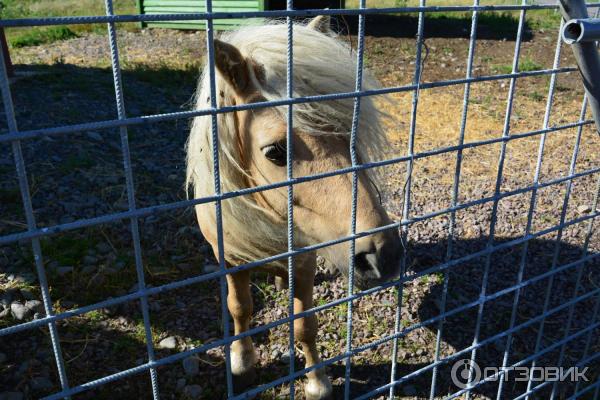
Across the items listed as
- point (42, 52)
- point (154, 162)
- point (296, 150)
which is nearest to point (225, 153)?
point (296, 150)

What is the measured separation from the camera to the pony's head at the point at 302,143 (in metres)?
1.60

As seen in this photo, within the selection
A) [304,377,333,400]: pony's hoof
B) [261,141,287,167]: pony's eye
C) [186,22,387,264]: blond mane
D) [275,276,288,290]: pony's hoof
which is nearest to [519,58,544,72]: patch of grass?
[275,276,288,290]: pony's hoof

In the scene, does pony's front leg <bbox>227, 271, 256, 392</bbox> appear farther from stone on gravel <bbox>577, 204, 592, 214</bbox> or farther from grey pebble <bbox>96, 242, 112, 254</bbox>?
stone on gravel <bbox>577, 204, 592, 214</bbox>

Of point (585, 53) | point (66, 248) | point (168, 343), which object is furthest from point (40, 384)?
point (585, 53)

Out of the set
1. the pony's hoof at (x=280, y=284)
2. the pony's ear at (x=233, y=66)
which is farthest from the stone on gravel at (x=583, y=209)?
the pony's ear at (x=233, y=66)

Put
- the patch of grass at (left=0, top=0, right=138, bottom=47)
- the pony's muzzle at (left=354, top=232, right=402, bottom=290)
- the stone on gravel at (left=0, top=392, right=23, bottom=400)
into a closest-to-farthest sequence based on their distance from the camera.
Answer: the pony's muzzle at (left=354, top=232, right=402, bottom=290) < the stone on gravel at (left=0, top=392, right=23, bottom=400) < the patch of grass at (left=0, top=0, right=138, bottom=47)

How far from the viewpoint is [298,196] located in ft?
5.69

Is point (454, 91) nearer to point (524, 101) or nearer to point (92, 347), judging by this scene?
point (524, 101)

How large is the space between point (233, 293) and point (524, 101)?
633 centimetres

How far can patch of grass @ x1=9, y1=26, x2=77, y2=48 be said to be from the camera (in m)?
10.4

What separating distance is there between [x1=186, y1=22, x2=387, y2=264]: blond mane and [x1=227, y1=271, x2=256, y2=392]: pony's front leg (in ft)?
1.42

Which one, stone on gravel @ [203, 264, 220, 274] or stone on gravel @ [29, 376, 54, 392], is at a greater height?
stone on gravel @ [29, 376, 54, 392]

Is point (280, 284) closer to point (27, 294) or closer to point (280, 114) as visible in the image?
point (27, 294)

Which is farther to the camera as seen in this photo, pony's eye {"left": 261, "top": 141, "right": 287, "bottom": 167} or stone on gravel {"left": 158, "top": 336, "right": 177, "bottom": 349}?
stone on gravel {"left": 158, "top": 336, "right": 177, "bottom": 349}
